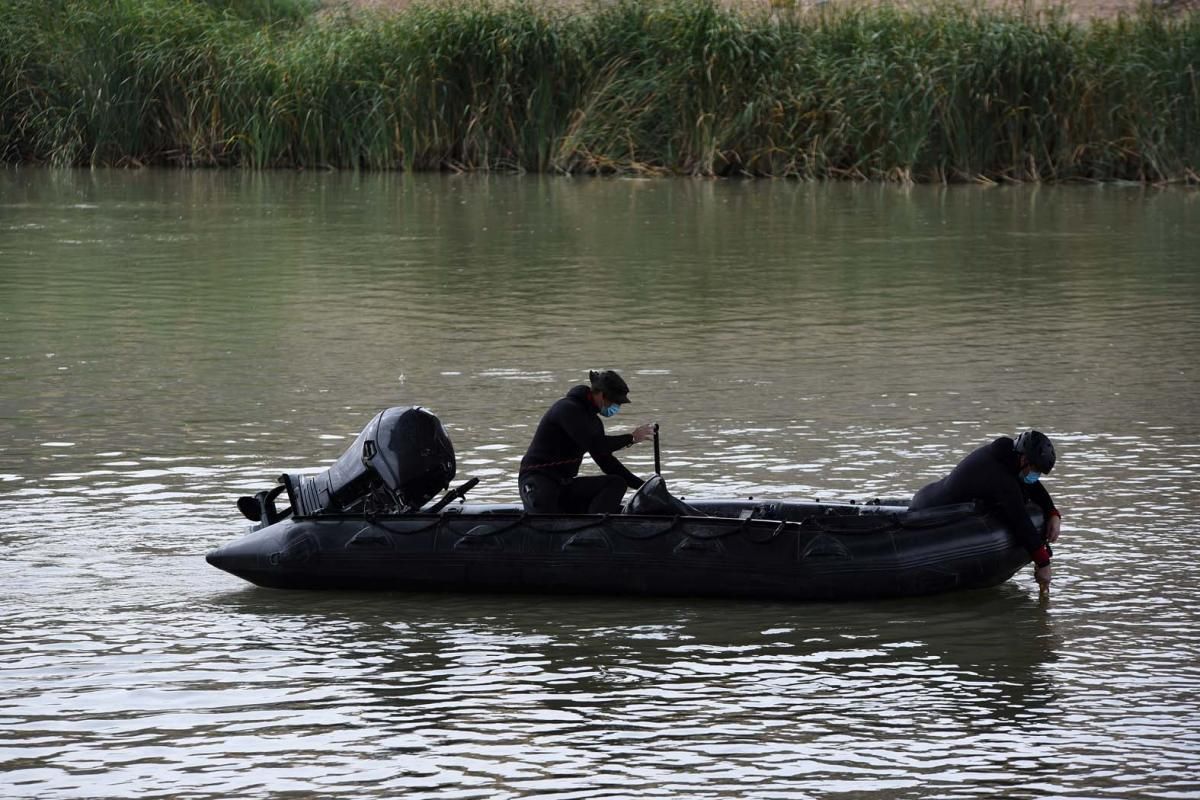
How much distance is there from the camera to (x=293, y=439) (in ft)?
38.9

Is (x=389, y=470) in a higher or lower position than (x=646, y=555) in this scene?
higher

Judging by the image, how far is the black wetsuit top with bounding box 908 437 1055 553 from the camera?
8555 mm

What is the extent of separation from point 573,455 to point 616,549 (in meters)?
0.77

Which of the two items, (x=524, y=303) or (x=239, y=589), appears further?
(x=524, y=303)

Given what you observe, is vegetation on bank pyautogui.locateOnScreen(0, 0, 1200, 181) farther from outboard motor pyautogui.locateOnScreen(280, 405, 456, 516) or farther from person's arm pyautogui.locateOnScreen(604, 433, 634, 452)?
outboard motor pyautogui.locateOnScreen(280, 405, 456, 516)

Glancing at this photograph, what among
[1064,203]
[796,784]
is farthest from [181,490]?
[1064,203]

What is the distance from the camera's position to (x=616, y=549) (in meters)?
8.57

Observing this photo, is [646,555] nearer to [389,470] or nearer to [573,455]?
[573,455]

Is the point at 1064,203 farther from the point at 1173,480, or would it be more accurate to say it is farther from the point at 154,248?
the point at 1173,480

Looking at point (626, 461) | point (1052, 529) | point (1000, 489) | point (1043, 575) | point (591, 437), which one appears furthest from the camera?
point (626, 461)

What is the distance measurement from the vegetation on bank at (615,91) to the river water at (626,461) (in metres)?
3.90

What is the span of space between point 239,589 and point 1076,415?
5.91 meters

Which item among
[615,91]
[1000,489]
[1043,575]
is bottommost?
[1043,575]

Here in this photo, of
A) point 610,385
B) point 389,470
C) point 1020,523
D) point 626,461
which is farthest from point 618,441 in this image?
point 626,461
